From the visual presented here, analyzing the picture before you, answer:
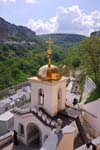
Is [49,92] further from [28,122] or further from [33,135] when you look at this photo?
[33,135]

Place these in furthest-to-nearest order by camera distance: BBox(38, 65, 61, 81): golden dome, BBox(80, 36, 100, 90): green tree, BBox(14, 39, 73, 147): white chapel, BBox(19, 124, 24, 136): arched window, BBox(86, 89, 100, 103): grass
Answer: BBox(80, 36, 100, 90): green tree, BBox(86, 89, 100, 103): grass, BBox(19, 124, 24, 136): arched window, BBox(38, 65, 61, 81): golden dome, BBox(14, 39, 73, 147): white chapel

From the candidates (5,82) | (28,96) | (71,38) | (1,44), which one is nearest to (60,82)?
(28,96)

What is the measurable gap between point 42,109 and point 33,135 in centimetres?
146

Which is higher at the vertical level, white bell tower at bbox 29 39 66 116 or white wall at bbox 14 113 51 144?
white bell tower at bbox 29 39 66 116

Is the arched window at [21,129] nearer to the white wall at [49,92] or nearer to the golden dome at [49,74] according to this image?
the white wall at [49,92]

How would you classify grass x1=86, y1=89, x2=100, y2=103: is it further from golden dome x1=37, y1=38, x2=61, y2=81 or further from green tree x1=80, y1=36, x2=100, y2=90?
golden dome x1=37, y1=38, x2=61, y2=81

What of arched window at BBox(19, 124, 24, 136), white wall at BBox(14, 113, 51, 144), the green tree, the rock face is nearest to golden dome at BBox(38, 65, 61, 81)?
white wall at BBox(14, 113, 51, 144)

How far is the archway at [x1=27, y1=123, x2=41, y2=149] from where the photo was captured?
1304 cm

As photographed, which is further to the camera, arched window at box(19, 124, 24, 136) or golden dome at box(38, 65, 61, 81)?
arched window at box(19, 124, 24, 136)

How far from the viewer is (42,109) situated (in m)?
13.3

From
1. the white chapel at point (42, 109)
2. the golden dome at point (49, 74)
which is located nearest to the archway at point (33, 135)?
the white chapel at point (42, 109)

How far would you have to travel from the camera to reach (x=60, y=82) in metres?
13.3

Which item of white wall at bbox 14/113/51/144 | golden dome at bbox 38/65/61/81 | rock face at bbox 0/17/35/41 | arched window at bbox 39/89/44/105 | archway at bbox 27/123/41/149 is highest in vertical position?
rock face at bbox 0/17/35/41

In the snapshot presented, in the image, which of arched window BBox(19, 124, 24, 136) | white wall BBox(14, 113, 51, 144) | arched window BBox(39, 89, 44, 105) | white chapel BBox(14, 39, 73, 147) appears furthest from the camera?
arched window BBox(39, 89, 44, 105)
